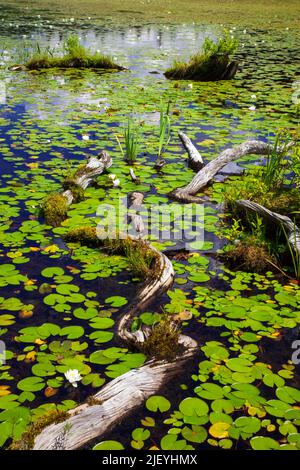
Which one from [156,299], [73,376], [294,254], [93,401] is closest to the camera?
[93,401]

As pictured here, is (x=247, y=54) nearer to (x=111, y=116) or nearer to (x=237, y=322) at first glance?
(x=111, y=116)

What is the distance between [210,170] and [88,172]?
Answer: 1.52m

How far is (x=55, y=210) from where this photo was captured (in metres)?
4.88

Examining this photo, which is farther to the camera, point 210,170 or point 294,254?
point 210,170

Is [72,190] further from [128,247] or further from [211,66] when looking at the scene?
[211,66]

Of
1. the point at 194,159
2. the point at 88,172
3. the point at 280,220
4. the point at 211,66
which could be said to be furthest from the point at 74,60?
the point at 280,220

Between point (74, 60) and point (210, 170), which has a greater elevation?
point (74, 60)

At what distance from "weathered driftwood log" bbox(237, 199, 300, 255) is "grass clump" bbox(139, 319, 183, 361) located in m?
1.47

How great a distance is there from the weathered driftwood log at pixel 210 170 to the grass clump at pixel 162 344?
96.7 inches

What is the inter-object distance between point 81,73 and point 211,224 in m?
9.00

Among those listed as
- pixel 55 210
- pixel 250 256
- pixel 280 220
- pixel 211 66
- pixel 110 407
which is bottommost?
pixel 110 407

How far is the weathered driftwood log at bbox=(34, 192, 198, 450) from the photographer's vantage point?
7.97ft

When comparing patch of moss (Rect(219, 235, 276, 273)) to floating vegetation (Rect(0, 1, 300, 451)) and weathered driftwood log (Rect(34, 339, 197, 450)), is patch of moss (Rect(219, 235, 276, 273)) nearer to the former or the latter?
A: floating vegetation (Rect(0, 1, 300, 451))

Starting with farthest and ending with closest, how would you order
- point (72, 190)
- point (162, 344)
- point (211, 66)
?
point (211, 66) < point (72, 190) < point (162, 344)
